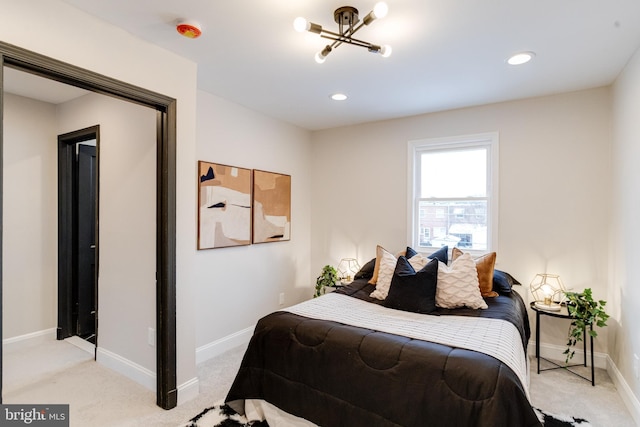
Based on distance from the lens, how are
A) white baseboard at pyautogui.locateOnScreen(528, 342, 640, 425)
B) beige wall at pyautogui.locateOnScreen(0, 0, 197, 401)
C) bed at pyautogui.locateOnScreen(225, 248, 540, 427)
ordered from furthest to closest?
white baseboard at pyautogui.locateOnScreen(528, 342, 640, 425) → beige wall at pyautogui.locateOnScreen(0, 0, 197, 401) → bed at pyautogui.locateOnScreen(225, 248, 540, 427)

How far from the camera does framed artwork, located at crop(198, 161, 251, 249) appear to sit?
307 centimetres

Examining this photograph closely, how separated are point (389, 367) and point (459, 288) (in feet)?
3.73

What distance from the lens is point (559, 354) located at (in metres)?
3.06

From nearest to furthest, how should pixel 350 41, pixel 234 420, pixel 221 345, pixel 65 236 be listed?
pixel 350 41 < pixel 234 420 < pixel 221 345 < pixel 65 236

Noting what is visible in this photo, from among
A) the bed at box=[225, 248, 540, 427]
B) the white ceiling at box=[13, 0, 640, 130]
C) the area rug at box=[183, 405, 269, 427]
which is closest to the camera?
the bed at box=[225, 248, 540, 427]

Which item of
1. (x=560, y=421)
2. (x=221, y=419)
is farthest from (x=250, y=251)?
(x=560, y=421)

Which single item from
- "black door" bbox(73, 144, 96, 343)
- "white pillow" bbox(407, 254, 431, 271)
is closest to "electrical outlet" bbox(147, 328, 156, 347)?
"black door" bbox(73, 144, 96, 343)

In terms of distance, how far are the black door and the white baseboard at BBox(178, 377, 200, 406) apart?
1.82m

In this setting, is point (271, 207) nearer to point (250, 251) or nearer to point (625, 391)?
point (250, 251)

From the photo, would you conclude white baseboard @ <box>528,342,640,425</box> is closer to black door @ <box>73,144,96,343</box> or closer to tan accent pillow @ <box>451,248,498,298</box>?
tan accent pillow @ <box>451,248,498,298</box>

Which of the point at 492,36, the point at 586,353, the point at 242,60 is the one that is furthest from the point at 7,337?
the point at 586,353

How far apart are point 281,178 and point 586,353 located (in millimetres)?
3485

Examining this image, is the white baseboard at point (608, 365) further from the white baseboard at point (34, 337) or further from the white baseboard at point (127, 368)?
the white baseboard at point (34, 337)

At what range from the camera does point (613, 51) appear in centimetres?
228
